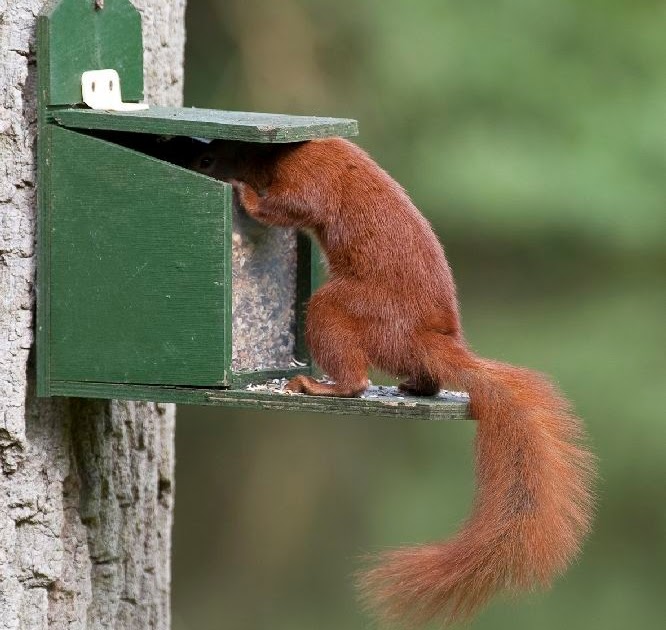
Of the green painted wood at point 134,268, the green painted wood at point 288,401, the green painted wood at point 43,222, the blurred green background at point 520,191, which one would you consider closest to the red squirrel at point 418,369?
the green painted wood at point 288,401

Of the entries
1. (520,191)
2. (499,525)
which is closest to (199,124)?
(499,525)

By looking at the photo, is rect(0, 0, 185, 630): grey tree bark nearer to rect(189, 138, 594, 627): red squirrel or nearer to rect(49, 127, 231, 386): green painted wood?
rect(49, 127, 231, 386): green painted wood

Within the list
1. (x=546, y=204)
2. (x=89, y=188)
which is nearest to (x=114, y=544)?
(x=89, y=188)

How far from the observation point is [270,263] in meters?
3.52

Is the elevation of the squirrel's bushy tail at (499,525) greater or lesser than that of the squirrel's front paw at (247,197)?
lesser

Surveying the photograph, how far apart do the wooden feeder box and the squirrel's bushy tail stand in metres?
0.09

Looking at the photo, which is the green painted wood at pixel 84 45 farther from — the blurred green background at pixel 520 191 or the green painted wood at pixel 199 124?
the blurred green background at pixel 520 191

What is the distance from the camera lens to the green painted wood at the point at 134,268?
3.03m

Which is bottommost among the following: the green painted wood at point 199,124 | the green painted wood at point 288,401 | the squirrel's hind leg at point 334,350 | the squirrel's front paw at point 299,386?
the green painted wood at point 288,401

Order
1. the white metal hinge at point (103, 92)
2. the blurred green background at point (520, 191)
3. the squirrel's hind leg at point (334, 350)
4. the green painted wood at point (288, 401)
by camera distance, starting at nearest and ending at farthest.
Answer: the green painted wood at point (288, 401)
the squirrel's hind leg at point (334, 350)
the white metal hinge at point (103, 92)
the blurred green background at point (520, 191)

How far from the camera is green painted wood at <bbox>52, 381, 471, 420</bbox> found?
2932 millimetres

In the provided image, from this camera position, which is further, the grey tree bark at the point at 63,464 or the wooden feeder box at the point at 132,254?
the grey tree bark at the point at 63,464

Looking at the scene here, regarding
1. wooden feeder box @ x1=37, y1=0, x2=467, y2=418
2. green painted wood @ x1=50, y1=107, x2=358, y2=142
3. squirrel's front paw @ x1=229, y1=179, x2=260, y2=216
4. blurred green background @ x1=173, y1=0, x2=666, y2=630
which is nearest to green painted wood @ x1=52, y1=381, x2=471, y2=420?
wooden feeder box @ x1=37, y1=0, x2=467, y2=418

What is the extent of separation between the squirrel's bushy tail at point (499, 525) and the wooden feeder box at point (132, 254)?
9 cm
